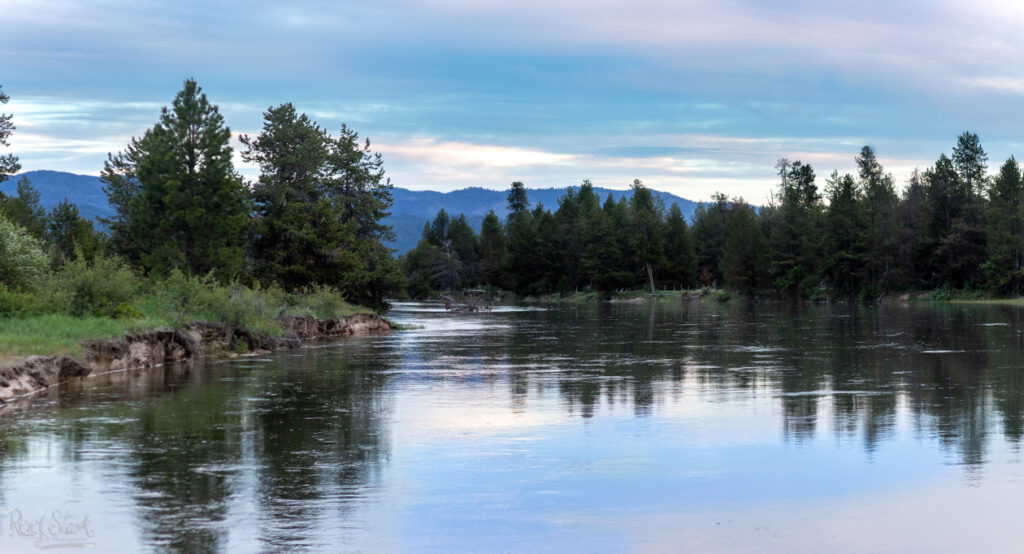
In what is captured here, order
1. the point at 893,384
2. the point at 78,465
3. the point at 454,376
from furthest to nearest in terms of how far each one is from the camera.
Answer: the point at 454,376 → the point at 893,384 → the point at 78,465

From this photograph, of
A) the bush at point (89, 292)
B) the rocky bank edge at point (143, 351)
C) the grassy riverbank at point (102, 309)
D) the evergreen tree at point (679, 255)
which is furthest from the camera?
the evergreen tree at point (679, 255)

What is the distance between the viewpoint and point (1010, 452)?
13.7m

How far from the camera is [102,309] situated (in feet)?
100

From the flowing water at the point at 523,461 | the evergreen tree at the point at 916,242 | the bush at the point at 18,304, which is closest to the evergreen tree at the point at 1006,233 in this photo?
the evergreen tree at the point at 916,242

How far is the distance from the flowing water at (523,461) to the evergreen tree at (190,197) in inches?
1004

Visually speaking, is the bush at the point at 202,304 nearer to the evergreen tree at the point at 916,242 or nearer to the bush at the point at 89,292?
the bush at the point at 89,292

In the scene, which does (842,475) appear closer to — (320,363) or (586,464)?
(586,464)

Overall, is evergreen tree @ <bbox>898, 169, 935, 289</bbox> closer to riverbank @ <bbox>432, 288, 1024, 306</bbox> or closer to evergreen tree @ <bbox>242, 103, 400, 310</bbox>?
riverbank @ <bbox>432, 288, 1024, 306</bbox>

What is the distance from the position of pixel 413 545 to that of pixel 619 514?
2.35 m

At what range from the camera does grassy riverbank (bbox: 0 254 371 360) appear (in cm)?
2495

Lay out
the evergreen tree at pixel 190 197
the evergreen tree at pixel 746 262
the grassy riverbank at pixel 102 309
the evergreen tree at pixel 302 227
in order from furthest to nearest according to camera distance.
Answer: the evergreen tree at pixel 746 262, the evergreen tree at pixel 302 227, the evergreen tree at pixel 190 197, the grassy riverbank at pixel 102 309

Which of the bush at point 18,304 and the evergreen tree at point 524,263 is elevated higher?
the evergreen tree at point 524,263

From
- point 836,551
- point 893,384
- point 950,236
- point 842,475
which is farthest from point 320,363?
point 950,236

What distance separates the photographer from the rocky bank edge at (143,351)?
70.2 feet
